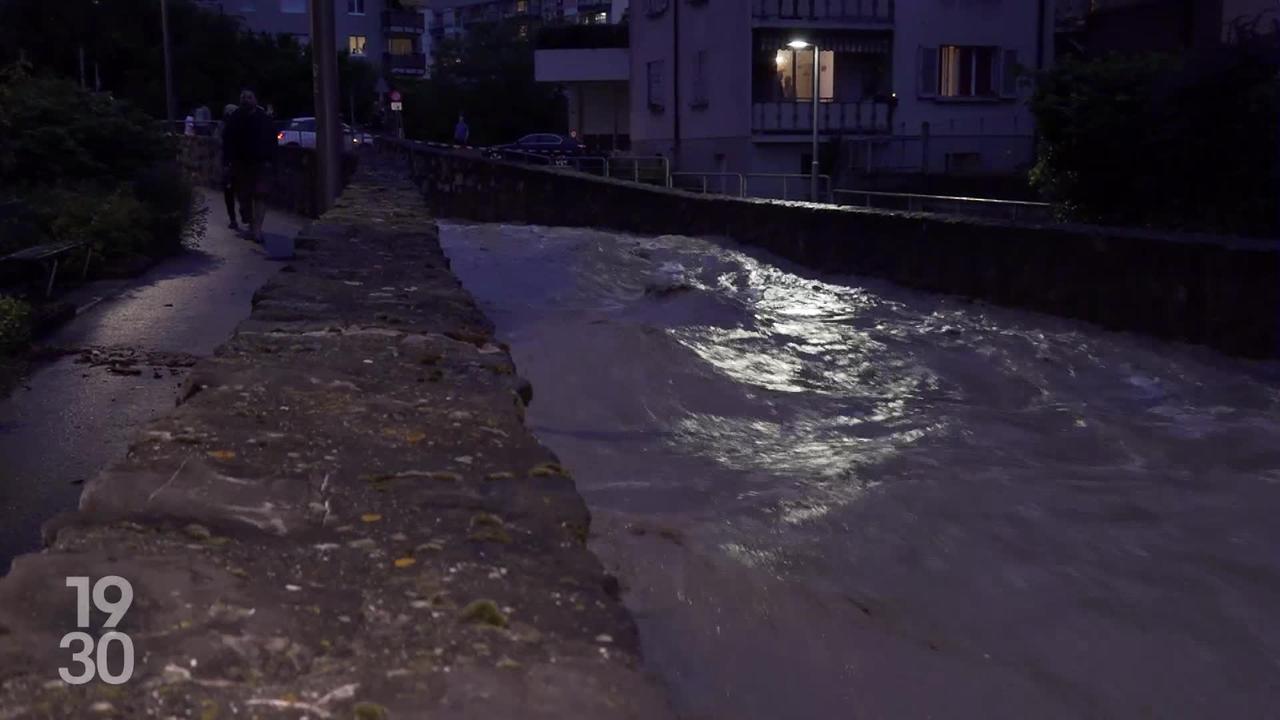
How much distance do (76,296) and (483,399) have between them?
8.92 m

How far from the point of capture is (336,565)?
3154 mm

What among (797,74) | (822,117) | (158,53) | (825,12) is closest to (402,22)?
(158,53)

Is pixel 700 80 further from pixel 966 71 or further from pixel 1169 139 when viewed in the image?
pixel 1169 139

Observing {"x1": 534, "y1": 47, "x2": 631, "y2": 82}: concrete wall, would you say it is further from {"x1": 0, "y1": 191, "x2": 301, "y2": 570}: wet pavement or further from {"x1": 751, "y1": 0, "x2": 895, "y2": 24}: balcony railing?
{"x1": 0, "y1": 191, "x2": 301, "y2": 570}: wet pavement

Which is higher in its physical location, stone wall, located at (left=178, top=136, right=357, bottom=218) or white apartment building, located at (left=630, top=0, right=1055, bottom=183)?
white apartment building, located at (left=630, top=0, right=1055, bottom=183)

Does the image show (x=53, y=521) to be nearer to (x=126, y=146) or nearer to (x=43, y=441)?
(x=43, y=441)

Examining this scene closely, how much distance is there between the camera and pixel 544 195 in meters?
21.6

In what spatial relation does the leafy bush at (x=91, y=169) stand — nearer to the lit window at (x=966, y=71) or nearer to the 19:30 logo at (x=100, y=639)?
the 19:30 logo at (x=100, y=639)

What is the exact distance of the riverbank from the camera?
8.37 feet

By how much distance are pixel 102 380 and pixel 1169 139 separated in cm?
930

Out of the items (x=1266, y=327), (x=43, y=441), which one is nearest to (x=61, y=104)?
(x=43, y=441)

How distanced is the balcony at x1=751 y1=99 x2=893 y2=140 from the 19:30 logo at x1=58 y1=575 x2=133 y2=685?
35.9 metres

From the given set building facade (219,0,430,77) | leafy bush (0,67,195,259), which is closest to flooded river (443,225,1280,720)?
leafy bush (0,67,195,259)

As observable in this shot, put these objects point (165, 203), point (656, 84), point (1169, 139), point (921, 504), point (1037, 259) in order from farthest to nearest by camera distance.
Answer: point (656, 84), point (165, 203), point (1169, 139), point (1037, 259), point (921, 504)
